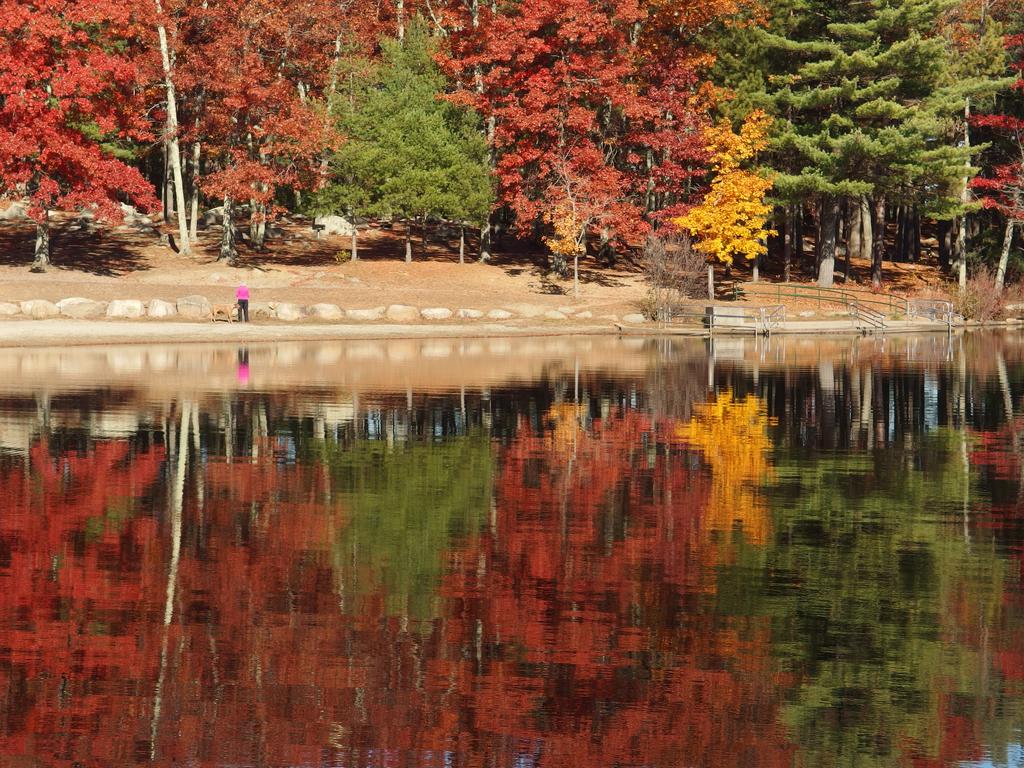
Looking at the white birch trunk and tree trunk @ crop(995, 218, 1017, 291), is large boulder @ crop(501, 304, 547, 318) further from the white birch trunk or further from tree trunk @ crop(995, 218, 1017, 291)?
tree trunk @ crop(995, 218, 1017, 291)

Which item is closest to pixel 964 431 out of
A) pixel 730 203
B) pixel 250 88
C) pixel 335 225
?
pixel 730 203

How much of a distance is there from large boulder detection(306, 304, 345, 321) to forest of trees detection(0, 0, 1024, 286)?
11.2 m

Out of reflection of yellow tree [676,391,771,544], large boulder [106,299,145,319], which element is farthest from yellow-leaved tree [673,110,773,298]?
reflection of yellow tree [676,391,771,544]

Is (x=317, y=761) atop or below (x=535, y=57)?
below

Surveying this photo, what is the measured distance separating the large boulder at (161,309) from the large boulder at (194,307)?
0.25 metres

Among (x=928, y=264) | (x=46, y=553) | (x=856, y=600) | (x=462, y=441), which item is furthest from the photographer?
(x=928, y=264)

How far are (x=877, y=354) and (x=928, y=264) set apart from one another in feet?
141

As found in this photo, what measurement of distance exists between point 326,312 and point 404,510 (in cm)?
3773

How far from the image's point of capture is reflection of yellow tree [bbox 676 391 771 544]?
15.8 metres

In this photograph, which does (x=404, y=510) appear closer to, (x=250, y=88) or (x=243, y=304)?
(x=243, y=304)

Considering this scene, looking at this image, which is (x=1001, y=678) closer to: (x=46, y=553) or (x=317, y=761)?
(x=317, y=761)

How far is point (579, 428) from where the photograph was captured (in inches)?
965

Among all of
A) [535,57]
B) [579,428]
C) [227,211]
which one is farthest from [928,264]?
[579,428]

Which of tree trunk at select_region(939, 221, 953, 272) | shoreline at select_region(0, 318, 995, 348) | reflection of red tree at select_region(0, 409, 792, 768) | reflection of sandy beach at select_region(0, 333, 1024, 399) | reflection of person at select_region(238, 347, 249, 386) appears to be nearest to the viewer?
reflection of red tree at select_region(0, 409, 792, 768)
